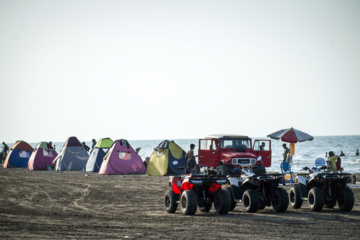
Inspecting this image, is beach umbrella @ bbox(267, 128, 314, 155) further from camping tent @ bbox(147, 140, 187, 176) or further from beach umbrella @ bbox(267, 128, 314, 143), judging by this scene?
camping tent @ bbox(147, 140, 187, 176)

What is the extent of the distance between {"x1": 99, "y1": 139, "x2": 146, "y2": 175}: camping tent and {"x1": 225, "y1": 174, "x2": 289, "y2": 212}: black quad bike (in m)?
16.9

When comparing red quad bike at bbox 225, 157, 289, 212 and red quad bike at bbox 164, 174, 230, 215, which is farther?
red quad bike at bbox 225, 157, 289, 212

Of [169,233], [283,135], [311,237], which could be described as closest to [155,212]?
[169,233]

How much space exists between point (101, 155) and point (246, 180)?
2034cm

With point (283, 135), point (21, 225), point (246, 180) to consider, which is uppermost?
point (283, 135)

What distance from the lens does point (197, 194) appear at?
47.0 ft

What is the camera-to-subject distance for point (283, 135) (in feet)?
Answer: 76.9

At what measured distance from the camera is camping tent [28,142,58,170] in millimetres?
36938

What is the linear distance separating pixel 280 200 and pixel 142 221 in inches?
144

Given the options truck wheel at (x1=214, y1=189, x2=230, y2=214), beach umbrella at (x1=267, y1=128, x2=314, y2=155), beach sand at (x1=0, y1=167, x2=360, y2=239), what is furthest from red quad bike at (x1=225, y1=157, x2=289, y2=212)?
beach umbrella at (x1=267, y1=128, x2=314, y2=155)

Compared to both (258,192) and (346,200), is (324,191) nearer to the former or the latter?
(346,200)

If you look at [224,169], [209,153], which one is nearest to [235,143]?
[209,153]

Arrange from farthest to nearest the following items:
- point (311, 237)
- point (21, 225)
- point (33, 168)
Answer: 1. point (33, 168)
2. point (21, 225)
3. point (311, 237)

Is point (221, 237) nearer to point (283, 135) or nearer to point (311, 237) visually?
point (311, 237)
